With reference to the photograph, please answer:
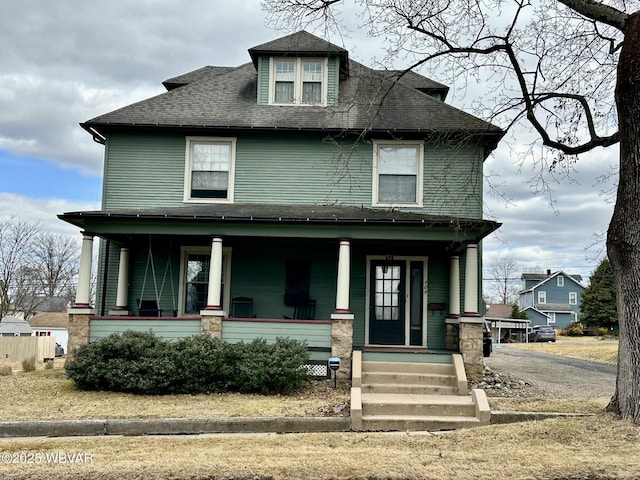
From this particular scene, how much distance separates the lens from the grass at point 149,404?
8.70 m

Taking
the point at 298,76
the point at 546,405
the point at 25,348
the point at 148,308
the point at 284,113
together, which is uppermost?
the point at 298,76

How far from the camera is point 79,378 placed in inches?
416

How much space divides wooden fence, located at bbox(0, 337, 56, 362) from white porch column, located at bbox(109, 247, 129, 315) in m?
11.4

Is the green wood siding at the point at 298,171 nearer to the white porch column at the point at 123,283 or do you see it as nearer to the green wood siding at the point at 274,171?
the green wood siding at the point at 274,171

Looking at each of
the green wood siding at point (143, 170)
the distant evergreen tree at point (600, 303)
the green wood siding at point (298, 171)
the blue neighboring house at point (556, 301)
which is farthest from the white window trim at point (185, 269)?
the blue neighboring house at point (556, 301)

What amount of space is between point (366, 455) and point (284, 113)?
10.1 metres

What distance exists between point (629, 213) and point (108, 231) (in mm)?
9734

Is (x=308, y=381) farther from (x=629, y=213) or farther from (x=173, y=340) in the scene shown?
(x=629, y=213)

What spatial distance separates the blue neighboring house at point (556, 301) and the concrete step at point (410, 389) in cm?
5694

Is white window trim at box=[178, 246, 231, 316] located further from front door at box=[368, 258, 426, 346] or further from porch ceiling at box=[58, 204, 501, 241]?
front door at box=[368, 258, 426, 346]

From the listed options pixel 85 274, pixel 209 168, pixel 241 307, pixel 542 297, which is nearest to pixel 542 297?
pixel 542 297

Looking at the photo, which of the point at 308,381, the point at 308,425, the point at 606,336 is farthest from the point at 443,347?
the point at 606,336

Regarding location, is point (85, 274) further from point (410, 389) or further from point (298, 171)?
point (410, 389)

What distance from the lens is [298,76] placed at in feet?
48.9
